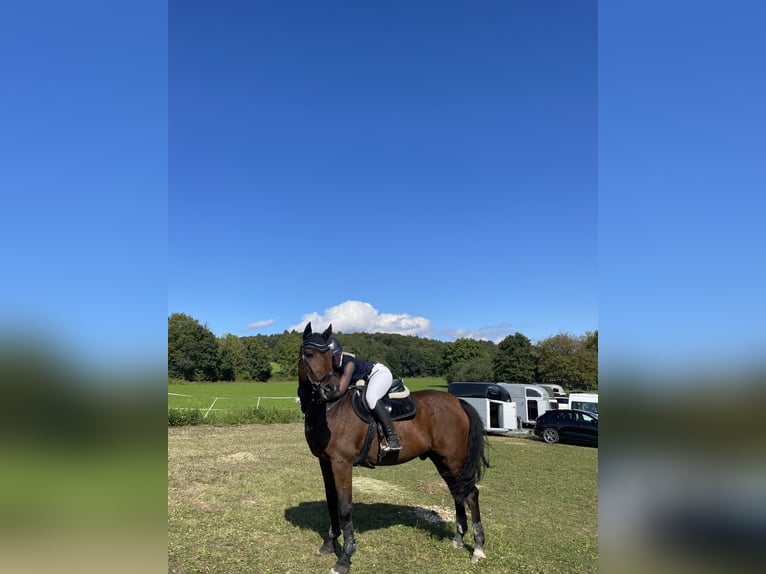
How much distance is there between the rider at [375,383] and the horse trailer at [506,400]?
53.4 ft

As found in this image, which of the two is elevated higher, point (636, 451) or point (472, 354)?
point (636, 451)

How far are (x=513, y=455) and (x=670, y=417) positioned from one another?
51.5 feet

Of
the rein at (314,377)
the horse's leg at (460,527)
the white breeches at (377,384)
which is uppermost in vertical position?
the rein at (314,377)

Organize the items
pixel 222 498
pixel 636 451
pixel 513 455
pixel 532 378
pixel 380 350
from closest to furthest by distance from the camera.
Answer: pixel 636 451 < pixel 222 498 < pixel 513 455 < pixel 380 350 < pixel 532 378

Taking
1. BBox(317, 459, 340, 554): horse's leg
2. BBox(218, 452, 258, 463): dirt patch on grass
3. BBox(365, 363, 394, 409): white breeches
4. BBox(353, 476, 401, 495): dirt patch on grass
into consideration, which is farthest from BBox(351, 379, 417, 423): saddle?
BBox(218, 452, 258, 463): dirt patch on grass

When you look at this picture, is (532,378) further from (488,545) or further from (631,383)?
(631,383)

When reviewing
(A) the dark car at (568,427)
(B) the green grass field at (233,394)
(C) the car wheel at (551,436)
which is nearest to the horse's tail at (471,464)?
(A) the dark car at (568,427)

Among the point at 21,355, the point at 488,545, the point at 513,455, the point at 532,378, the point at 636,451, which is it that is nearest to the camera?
the point at 636,451

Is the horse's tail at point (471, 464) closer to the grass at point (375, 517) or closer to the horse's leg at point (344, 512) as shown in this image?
the grass at point (375, 517)

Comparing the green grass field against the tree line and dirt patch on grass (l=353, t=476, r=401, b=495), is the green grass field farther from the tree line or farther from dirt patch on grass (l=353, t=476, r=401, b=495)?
dirt patch on grass (l=353, t=476, r=401, b=495)

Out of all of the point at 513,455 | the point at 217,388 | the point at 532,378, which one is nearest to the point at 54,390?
the point at 513,455

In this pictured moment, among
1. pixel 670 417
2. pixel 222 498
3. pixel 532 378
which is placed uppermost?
pixel 670 417

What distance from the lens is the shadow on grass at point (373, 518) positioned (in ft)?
21.8

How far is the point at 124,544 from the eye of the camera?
160 centimetres
